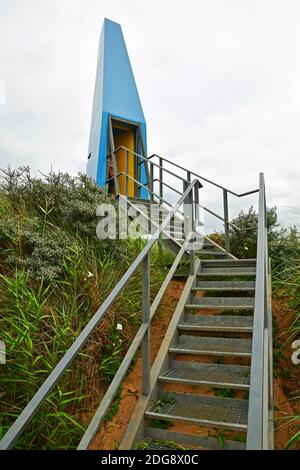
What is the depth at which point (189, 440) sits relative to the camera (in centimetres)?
224

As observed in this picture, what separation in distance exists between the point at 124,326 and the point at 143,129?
6.88 m

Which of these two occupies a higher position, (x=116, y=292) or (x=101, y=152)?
(x=101, y=152)

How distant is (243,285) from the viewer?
3799mm

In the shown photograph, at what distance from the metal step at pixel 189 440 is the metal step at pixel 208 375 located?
15.4 inches

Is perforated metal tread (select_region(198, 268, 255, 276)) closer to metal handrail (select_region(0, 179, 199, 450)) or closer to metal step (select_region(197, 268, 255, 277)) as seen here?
metal step (select_region(197, 268, 255, 277))

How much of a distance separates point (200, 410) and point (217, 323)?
1.00m

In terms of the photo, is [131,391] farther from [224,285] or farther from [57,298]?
[224,285]

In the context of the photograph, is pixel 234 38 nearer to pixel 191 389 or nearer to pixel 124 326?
pixel 124 326

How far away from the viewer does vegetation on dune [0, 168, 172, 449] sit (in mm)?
2508

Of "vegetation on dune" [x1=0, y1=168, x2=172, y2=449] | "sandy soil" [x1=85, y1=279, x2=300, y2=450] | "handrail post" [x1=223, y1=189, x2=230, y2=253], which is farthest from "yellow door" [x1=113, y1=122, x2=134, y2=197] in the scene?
"sandy soil" [x1=85, y1=279, x2=300, y2=450]

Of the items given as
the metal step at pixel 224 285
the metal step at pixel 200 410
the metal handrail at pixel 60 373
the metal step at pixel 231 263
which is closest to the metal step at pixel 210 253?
the metal step at pixel 231 263

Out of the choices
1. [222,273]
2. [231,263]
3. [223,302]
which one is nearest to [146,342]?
[223,302]

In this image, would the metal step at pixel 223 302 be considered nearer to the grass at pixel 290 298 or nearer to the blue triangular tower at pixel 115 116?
the grass at pixel 290 298
